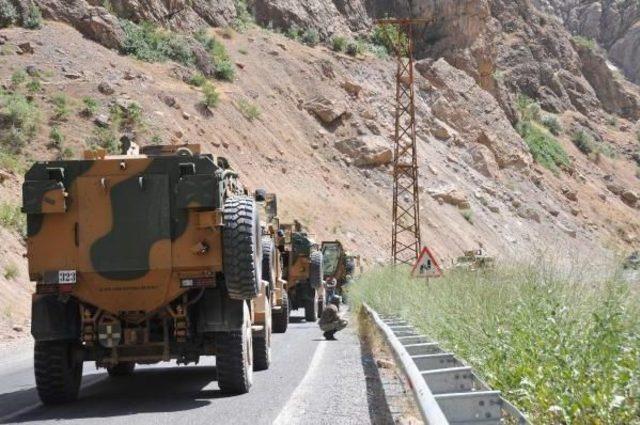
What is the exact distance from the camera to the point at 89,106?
126ft

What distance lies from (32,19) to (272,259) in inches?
1263

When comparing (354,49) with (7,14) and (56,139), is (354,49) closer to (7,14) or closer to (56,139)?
(7,14)

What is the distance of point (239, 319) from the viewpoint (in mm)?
10562

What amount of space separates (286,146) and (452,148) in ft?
53.1

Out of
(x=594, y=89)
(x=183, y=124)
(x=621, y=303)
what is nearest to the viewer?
(x=621, y=303)

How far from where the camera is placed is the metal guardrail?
5968 mm

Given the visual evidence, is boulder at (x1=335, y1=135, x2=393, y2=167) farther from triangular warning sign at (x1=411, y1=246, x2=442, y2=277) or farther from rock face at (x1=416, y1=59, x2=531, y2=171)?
triangular warning sign at (x1=411, y1=246, x2=442, y2=277)

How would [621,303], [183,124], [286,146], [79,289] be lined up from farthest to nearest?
[286,146] → [183,124] → [79,289] → [621,303]

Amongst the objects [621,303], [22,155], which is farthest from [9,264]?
[621,303]

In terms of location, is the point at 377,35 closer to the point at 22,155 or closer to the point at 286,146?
the point at 286,146

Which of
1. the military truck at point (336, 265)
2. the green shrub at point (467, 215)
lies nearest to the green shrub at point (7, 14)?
the military truck at point (336, 265)

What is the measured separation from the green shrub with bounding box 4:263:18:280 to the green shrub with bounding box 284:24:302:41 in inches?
1512

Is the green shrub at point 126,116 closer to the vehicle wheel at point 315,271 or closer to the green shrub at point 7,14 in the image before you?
the green shrub at point 7,14

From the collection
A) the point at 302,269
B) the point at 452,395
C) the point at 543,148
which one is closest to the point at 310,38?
the point at 543,148
